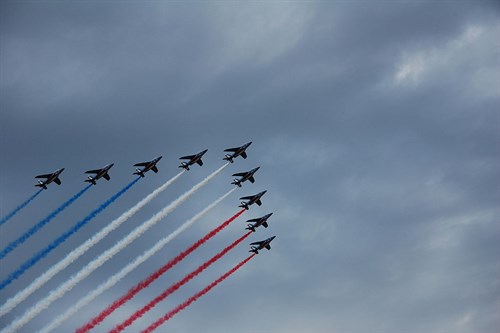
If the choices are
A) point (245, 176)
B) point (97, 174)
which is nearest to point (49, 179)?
point (97, 174)

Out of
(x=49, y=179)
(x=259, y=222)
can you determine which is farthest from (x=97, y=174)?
(x=259, y=222)

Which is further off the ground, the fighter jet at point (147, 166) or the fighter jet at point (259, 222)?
the fighter jet at point (147, 166)

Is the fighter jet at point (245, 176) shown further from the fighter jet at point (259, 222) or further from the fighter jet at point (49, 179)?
the fighter jet at point (49, 179)

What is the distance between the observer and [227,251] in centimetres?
15275

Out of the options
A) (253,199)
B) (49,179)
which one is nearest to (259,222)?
(253,199)

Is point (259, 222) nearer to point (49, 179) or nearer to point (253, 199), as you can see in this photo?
point (253, 199)

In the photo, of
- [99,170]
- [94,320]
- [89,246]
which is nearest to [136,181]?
[99,170]

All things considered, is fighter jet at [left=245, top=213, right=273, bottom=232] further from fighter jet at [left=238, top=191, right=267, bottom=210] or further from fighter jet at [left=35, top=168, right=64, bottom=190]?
fighter jet at [left=35, top=168, right=64, bottom=190]

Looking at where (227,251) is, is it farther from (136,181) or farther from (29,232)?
(29,232)

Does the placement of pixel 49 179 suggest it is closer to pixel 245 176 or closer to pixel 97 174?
pixel 97 174

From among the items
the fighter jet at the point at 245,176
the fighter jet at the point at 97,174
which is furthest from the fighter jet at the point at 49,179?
the fighter jet at the point at 245,176

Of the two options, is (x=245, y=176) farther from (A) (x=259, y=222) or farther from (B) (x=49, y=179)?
(B) (x=49, y=179)

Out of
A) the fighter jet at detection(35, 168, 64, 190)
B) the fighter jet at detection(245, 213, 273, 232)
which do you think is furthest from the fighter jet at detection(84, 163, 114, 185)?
the fighter jet at detection(245, 213, 273, 232)

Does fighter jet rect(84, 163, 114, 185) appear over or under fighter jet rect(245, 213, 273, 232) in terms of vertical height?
over
